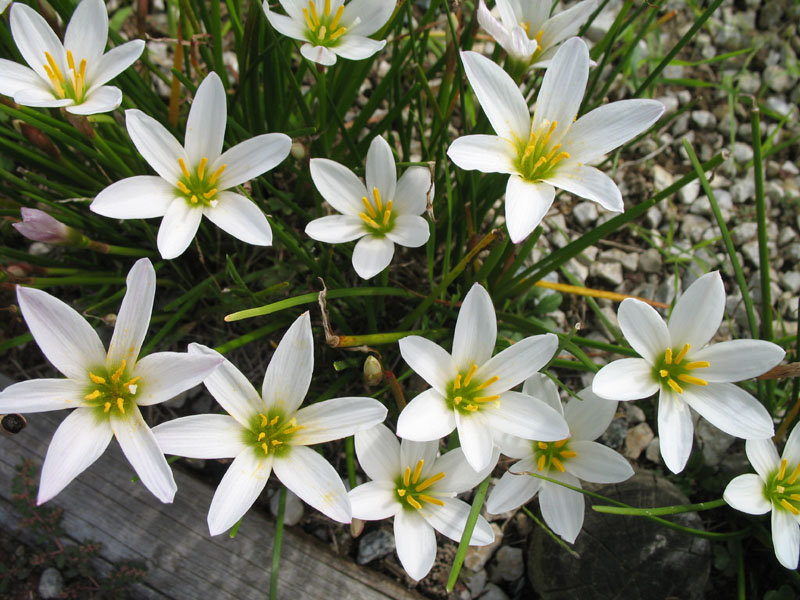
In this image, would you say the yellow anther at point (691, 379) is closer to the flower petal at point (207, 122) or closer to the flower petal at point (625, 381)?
the flower petal at point (625, 381)

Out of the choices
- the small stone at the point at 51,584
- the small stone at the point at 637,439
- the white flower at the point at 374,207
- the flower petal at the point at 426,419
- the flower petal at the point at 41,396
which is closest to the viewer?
the flower petal at the point at 41,396

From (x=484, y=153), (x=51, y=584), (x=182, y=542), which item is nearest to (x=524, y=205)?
(x=484, y=153)

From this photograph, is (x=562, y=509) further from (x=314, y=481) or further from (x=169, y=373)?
(x=169, y=373)

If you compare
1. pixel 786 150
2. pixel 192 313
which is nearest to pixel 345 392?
pixel 192 313

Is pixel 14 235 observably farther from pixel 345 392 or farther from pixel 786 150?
pixel 786 150

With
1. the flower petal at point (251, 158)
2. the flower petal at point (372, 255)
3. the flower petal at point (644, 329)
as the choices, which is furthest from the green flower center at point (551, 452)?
the flower petal at point (251, 158)

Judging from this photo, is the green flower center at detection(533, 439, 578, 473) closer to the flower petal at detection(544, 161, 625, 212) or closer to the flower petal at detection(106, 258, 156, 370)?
the flower petal at detection(544, 161, 625, 212)

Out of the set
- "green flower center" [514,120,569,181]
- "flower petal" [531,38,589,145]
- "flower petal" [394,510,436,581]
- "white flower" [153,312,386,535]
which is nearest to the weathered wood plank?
"flower petal" [394,510,436,581]

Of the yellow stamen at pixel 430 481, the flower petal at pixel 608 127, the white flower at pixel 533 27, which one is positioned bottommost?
the yellow stamen at pixel 430 481
